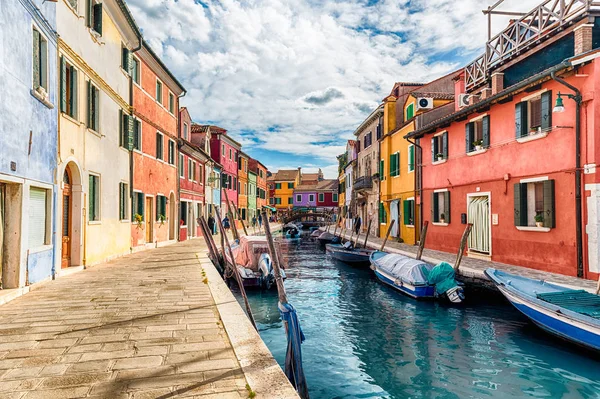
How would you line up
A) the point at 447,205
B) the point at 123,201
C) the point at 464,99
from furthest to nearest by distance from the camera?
the point at 447,205 < the point at 464,99 < the point at 123,201

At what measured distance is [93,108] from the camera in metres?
12.0

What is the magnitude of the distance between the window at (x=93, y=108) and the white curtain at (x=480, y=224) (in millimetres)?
13020

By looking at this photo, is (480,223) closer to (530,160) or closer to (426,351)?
(530,160)

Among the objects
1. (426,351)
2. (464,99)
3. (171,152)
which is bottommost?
(426,351)

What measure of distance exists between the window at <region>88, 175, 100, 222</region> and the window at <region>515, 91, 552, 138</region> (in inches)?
503

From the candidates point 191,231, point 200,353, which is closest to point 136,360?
point 200,353

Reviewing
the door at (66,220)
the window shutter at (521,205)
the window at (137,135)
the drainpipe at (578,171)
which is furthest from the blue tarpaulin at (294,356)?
the window at (137,135)

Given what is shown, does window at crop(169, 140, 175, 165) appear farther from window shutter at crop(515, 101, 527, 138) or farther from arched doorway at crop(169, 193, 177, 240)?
window shutter at crop(515, 101, 527, 138)

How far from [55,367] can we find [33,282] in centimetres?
493

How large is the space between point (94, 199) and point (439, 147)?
1388cm

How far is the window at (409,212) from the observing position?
21078 mm

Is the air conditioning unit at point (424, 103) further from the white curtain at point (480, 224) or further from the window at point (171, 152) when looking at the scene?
the window at point (171, 152)

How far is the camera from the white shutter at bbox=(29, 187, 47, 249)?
317 inches

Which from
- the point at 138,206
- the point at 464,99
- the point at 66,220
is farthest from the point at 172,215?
the point at 464,99
